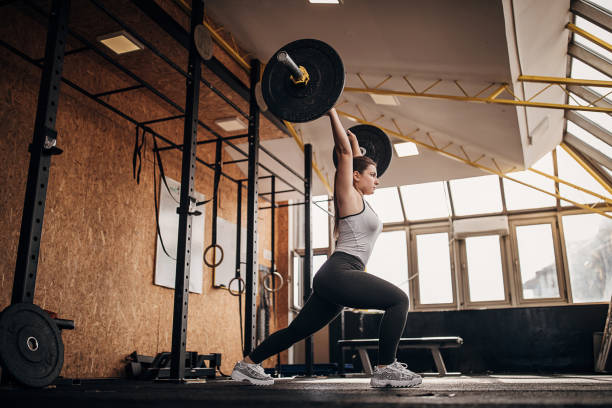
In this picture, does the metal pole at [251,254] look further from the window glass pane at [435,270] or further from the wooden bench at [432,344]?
the window glass pane at [435,270]

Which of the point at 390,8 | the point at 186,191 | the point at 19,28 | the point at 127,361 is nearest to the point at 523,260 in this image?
the point at 390,8

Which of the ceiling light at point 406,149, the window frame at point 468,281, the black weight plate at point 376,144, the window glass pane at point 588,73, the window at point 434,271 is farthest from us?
the window at point 434,271

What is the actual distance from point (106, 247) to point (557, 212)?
798 centimetres

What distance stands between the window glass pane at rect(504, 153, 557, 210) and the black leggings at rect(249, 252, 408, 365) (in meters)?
8.51

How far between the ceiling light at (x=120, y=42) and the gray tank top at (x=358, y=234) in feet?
11.1

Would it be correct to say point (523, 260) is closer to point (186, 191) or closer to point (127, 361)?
point (127, 361)

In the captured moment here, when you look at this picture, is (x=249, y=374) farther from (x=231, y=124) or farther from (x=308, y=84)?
(x=231, y=124)

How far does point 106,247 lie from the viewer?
543 centimetres

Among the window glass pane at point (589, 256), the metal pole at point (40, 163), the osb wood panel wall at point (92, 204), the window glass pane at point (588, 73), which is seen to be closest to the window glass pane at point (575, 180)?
the window glass pane at point (589, 256)

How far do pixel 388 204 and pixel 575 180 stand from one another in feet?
11.6

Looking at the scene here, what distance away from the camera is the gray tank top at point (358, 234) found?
2365 mm

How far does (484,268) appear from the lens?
988 centimetres

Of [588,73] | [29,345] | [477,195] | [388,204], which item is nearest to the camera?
[29,345]

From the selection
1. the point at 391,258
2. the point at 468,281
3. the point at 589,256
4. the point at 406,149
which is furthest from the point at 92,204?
the point at 589,256
